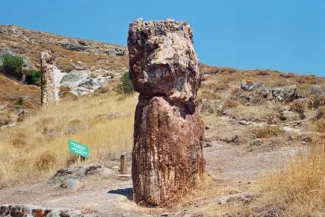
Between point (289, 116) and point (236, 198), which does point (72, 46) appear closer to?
point (289, 116)

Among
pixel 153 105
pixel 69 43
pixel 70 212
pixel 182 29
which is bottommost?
pixel 70 212

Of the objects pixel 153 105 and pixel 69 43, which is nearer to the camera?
pixel 153 105

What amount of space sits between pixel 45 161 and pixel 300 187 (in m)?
8.13

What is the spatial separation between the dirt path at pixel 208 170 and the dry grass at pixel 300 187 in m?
0.96

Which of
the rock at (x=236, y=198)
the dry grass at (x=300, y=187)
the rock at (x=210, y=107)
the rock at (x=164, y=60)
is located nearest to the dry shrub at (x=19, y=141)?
the rock at (x=210, y=107)

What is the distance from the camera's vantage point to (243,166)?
9.63 metres

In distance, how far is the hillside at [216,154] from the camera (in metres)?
5.53

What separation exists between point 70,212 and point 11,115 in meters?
24.0

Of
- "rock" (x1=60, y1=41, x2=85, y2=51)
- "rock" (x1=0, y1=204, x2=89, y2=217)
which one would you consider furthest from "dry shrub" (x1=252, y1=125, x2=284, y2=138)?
"rock" (x1=60, y1=41, x2=85, y2=51)

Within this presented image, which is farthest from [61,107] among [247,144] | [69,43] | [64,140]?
[69,43]

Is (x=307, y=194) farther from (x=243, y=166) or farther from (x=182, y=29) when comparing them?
(x=243, y=166)

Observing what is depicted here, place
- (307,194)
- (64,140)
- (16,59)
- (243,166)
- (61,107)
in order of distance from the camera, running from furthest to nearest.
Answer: (16,59), (61,107), (64,140), (243,166), (307,194)

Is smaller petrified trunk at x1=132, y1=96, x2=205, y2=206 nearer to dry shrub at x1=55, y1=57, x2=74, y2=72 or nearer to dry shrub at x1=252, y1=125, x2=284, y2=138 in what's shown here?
dry shrub at x1=252, y1=125, x2=284, y2=138

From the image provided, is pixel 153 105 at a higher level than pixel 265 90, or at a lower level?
lower
